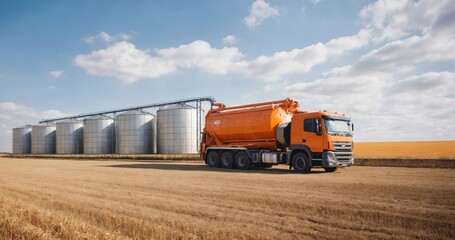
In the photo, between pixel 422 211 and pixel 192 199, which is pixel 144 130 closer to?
pixel 192 199

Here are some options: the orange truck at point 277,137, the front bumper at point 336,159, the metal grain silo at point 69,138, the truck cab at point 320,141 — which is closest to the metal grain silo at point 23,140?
the metal grain silo at point 69,138

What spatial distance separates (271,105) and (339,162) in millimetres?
5141

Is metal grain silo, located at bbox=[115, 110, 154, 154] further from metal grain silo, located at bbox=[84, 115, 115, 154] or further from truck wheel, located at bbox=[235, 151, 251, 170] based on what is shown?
truck wheel, located at bbox=[235, 151, 251, 170]

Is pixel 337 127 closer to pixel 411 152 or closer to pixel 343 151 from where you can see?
pixel 343 151

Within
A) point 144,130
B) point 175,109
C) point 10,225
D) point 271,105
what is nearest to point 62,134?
point 144,130

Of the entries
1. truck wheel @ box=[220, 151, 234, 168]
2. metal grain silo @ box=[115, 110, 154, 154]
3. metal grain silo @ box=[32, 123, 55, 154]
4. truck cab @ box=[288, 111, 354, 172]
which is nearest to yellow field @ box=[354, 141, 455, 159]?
truck cab @ box=[288, 111, 354, 172]

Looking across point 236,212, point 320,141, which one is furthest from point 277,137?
point 236,212

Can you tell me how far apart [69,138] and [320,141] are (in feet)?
175

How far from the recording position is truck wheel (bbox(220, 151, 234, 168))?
22422 millimetres

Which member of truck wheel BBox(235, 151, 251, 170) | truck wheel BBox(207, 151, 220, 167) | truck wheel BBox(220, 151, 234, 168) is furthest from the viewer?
truck wheel BBox(207, 151, 220, 167)

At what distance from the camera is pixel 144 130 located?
5153 cm

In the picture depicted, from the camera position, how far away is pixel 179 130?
47.9 meters

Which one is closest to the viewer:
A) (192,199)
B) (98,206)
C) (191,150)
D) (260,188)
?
(98,206)

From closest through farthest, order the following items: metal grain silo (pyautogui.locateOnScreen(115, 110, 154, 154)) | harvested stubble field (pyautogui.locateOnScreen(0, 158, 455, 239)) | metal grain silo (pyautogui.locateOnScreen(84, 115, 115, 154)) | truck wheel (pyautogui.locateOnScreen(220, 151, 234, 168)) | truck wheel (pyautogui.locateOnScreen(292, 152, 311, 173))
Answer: harvested stubble field (pyautogui.locateOnScreen(0, 158, 455, 239)), truck wheel (pyautogui.locateOnScreen(292, 152, 311, 173)), truck wheel (pyautogui.locateOnScreen(220, 151, 234, 168)), metal grain silo (pyautogui.locateOnScreen(115, 110, 154, 154)), metal grain silo (pyautogui.locateOnScreen(84, 115, 115, 154))
